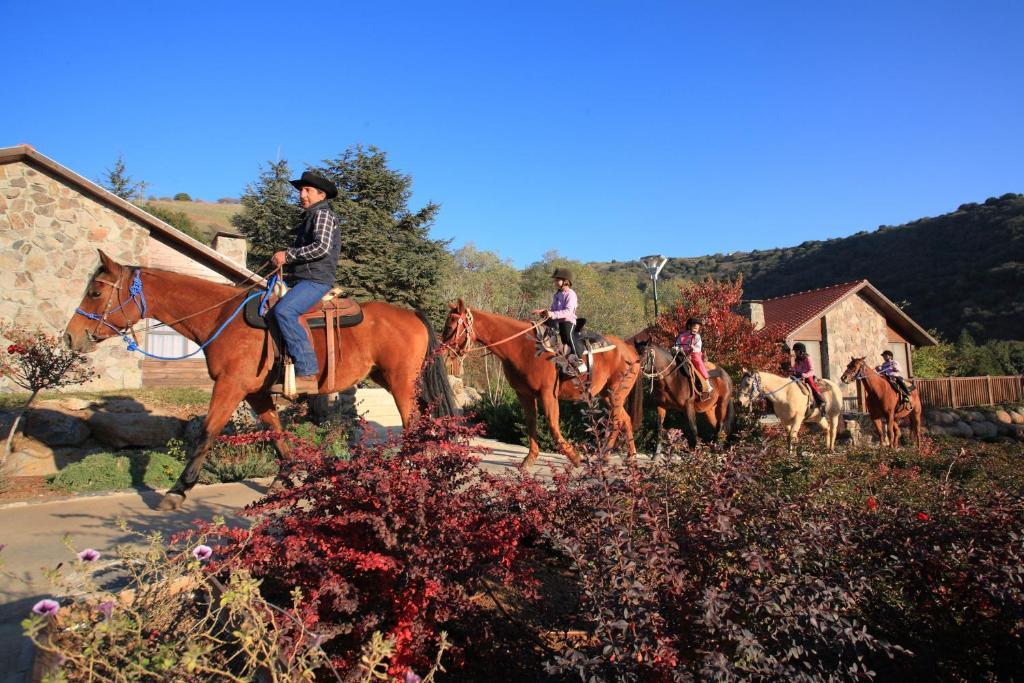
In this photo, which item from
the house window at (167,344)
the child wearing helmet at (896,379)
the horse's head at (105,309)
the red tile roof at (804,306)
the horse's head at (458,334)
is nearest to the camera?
the horse's head at (105,309)

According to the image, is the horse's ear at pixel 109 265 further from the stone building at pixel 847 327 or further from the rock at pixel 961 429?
the rock at pixel 961 429

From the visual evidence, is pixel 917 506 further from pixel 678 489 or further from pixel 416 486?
pixel 416 486

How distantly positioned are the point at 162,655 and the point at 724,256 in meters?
95.1

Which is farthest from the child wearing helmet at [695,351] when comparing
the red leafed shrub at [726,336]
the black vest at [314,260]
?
the black vest at [314,260]

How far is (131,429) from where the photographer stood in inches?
345

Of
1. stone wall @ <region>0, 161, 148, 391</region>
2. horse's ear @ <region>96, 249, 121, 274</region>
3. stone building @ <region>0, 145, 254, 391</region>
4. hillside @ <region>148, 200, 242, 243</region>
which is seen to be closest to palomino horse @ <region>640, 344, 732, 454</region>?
horse's ear @ <region>96, 249, 121, 274</region>

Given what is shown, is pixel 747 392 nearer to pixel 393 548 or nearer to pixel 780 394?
pixel 780 394

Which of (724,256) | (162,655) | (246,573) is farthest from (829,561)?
(724,256)

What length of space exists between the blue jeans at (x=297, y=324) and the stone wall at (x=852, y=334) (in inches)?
953

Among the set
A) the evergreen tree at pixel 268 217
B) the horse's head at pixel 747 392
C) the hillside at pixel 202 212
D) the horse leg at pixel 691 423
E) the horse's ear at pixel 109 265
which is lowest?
the horse leg at pixel 691 423

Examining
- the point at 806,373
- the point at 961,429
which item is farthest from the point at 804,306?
the point at 806,373

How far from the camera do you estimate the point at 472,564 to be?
9.23ft

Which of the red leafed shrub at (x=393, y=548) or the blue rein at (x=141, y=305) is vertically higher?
the blue rein at (x=141, y=305)

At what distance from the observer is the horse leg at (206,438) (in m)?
5.25
